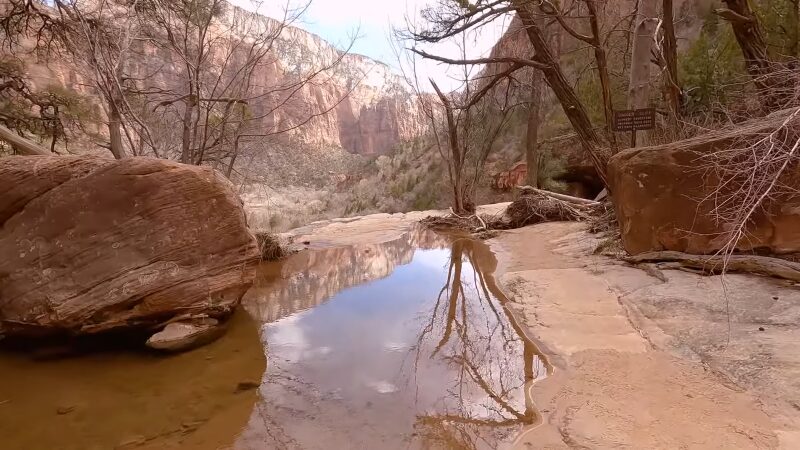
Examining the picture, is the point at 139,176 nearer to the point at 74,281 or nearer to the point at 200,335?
the point at 74,281

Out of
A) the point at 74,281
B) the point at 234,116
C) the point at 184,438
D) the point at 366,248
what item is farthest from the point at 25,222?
the point at 366,248

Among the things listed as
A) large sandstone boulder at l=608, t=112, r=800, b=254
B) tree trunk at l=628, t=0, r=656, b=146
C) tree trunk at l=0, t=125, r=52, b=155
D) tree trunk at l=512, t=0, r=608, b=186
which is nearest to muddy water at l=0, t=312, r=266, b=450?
tree trunk at l=0, t=125, r=52, b=155

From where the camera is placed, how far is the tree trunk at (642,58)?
249 inches

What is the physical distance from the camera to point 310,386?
3.01 metres

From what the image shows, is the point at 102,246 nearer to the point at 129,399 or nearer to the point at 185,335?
the point at 185,335

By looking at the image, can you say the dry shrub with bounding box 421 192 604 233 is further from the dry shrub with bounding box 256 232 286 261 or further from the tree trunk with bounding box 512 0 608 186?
the dry shrub with bounding box 256 232 286 261

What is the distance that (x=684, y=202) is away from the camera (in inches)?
171

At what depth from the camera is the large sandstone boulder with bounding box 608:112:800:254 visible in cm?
379

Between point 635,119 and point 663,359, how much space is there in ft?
12.5

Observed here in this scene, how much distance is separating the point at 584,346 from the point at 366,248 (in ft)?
18.3

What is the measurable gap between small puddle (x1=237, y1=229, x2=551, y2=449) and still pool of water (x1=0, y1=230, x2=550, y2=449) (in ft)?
0.04

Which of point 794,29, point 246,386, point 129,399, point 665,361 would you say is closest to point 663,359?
point 665,361

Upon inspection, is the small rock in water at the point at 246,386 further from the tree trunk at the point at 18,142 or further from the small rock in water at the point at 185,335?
the tree trunk at the point at 18,142

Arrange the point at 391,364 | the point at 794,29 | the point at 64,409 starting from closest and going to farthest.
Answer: the point at 64,409
the point at 391,364
the point at 794,29
